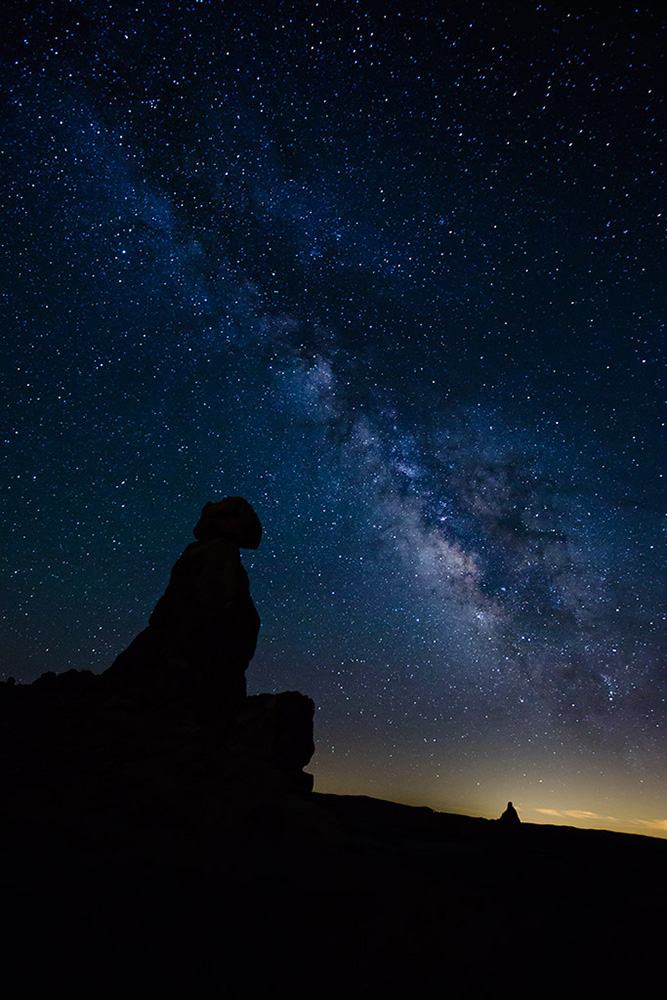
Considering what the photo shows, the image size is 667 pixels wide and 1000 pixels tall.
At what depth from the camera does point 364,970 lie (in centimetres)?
802

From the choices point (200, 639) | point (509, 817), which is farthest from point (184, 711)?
point (509, 817)

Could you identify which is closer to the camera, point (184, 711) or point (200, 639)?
point (184, 711)

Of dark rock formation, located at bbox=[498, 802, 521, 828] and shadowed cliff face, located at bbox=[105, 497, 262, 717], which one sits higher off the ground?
shadowed cliff face, located at bbox=[105, 497, 262, 717]

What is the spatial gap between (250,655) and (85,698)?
25.2 feet

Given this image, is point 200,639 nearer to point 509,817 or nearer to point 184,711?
point 184,711

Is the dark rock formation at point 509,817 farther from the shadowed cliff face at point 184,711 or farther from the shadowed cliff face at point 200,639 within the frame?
the shadowed cliff face at point 200,639

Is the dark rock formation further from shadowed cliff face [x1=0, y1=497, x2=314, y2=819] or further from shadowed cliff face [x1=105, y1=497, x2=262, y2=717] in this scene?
shadowed cliff face [x1=105, y1=497, x2=262, y2=717]

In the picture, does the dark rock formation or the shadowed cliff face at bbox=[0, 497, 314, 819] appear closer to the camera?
the shadowed cliff face at bbox=[0, 497, 314, 819]

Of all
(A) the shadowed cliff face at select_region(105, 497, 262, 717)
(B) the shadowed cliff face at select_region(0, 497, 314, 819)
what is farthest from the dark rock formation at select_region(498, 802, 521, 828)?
(A) the shadowed cliff face at select_region(105, 497, 262, 717)

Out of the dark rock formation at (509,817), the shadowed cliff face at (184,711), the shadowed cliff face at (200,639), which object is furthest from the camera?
the dark rock formation at (509,817)

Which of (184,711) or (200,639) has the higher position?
(200,639)

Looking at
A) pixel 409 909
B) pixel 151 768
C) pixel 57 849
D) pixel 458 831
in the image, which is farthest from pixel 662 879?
pixel 57 849

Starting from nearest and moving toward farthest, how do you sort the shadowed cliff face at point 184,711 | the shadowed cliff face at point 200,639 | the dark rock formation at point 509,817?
the shadowed cliff face at point 184,711 → the shadowed cliff face at point 200,639 → the dark rock formation at point 509,817

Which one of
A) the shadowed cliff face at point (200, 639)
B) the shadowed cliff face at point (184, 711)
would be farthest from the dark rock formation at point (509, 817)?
the shadowed cliff face at point (200, 639)
